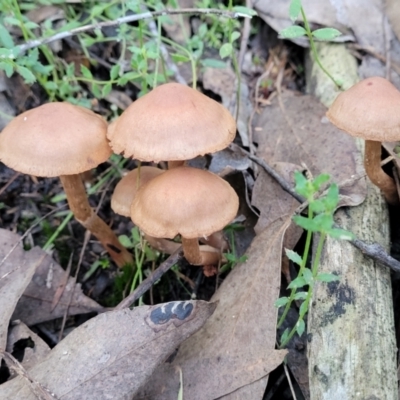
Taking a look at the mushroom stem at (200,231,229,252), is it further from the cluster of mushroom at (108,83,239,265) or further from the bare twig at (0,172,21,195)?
the bare twig at (0,172,21,195)

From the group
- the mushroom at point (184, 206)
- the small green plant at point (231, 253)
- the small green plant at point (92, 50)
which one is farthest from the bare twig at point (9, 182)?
the small green plant at point (231, 253)

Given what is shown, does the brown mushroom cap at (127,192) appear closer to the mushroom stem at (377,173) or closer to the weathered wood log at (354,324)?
the weathered wood log at (354,324)

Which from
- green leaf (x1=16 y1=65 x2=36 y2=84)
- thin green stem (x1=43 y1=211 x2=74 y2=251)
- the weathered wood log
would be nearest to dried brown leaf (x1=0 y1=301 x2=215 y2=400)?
the weathered wood log

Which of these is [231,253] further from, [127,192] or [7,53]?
[7,53]

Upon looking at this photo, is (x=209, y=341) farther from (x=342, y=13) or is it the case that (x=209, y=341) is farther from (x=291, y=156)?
(x=342, y=13)

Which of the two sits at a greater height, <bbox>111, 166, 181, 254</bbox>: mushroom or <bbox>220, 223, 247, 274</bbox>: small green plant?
<bbox>111, 166, 181, 254</bbox>: mushroom

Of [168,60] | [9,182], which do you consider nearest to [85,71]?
[168,60]
